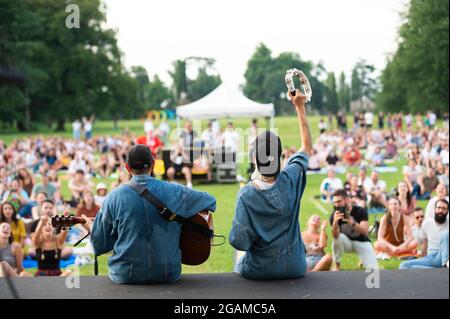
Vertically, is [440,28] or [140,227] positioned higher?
[440,28]

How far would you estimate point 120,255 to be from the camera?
4543mm

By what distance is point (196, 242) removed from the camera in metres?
4.74

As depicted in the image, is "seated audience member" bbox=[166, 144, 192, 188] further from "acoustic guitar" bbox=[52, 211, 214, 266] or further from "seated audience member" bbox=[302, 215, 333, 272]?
"acoustic guitar" bbox=[52, 211, 214, 266]

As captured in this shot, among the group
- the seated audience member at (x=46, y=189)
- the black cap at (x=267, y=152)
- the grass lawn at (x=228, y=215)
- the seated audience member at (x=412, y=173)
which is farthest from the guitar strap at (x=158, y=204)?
the seated audience member at (x=412, y=173)

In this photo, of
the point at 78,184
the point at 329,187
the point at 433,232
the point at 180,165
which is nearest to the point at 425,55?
the point at 180,165

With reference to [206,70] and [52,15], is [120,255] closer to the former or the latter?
[52,15]

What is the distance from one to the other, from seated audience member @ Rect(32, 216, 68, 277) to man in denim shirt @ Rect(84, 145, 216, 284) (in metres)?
4.34

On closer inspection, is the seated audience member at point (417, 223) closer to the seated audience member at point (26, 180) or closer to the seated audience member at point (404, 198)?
the seated audience member at point (404, 198)

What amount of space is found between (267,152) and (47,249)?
516cm

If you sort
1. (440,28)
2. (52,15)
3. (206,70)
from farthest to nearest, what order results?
(206,70), (52,15), (440,28)

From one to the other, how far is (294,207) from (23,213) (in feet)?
28.7

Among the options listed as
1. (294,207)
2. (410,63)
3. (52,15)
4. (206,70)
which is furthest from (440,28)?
(294,207)

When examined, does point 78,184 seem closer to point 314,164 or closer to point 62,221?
point 314,164

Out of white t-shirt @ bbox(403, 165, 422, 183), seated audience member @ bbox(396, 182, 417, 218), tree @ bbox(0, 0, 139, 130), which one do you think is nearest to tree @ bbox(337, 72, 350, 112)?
tree @ bbox(0, 0, 139, 130)
